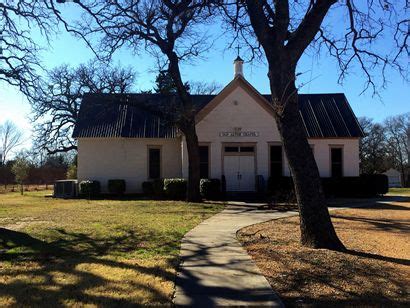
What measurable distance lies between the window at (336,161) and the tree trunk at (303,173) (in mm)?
20159

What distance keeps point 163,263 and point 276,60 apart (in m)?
4.87

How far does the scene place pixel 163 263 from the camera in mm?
8547

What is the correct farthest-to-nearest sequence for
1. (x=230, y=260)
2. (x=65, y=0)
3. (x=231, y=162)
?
(x=231, y=162), (x=65, y=0), (x=230, y=260)

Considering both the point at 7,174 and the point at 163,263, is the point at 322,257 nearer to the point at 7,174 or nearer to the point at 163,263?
the point at 163,263

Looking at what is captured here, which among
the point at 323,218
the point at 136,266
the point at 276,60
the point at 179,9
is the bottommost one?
the point at 136,266

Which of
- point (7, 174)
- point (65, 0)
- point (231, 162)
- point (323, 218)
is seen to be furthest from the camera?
point (7, 174)

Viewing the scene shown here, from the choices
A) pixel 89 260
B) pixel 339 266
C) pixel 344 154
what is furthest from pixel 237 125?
pixel 339 266

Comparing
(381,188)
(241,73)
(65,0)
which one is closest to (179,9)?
(65,0)

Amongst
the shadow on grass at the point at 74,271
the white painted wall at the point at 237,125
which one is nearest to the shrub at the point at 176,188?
the white painted wall at the point at 237,125

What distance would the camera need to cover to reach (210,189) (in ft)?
83.3

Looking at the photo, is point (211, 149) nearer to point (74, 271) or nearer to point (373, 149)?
point (74, 271)

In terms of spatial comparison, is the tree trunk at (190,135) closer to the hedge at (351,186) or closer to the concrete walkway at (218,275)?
the hedge at (351,186)

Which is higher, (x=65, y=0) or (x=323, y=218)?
(x=65, y=0)

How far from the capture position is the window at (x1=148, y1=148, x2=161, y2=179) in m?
30.0
